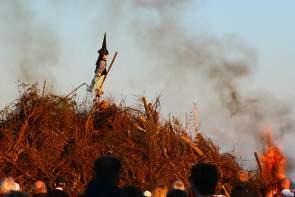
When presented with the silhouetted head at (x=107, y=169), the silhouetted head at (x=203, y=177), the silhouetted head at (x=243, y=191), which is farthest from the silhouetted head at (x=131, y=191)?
the silhouetted head at (x=243, y=191)

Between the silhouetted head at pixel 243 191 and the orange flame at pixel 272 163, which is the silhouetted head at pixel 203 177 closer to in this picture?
the silhouetted head at pixel 243 191

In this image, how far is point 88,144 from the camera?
19.4 m

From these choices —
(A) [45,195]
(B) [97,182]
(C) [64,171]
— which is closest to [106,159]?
(B) [97,182]

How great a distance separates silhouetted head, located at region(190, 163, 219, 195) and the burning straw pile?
1243 cm

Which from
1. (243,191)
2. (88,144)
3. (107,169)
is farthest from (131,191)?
(88,144)

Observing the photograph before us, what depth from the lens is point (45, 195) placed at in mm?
10109

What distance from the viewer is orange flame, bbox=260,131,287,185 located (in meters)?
19.2

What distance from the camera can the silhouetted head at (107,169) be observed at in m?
6.50

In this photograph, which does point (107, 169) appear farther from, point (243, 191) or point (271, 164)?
point (271, 164)

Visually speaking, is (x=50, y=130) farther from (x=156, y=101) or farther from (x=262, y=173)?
(x=262, y=173)

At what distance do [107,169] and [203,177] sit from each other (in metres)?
0.93

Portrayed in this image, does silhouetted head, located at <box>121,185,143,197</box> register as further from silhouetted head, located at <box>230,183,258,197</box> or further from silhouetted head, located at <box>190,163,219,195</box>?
silhouetted head, located at <box>230,183,258,197</box>

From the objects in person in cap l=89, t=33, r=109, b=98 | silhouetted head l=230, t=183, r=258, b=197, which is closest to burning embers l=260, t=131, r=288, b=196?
person in cap l=89, t=33, r=109, b=98

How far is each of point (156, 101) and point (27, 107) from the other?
3800 millimetres
